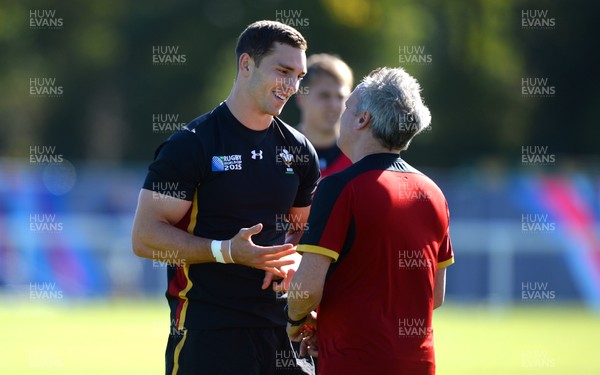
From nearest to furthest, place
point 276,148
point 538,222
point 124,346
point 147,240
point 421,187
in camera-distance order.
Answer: point 421,187 → point 147,240 → point 276,148 → point 124,346 → point 538,222

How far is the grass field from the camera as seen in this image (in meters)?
11.3

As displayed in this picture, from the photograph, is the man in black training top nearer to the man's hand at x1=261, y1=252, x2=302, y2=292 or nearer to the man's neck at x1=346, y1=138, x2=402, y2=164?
the man's hand at x1=261, y1=252, x2=302, y2=292

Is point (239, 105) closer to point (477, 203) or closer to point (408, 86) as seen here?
point (408, 86)

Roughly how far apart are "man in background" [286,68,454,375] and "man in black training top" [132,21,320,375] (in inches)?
19.2

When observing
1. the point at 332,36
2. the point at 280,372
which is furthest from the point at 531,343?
the point at 332,36

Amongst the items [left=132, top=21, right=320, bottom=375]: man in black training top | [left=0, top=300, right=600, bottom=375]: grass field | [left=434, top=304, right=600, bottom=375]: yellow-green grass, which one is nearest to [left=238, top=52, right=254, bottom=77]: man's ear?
→ [left=132, top=21, right=320, bottom=375]: man in black training top

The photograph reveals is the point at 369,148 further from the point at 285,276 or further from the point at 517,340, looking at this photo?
the point at 517,340

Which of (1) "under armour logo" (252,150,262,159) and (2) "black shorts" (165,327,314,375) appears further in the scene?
(1) "under armour logo" (252,150,262,159)

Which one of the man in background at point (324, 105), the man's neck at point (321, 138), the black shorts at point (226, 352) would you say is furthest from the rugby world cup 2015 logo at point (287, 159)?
the man's neck at point (321, 138)

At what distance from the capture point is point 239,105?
5.43 meters

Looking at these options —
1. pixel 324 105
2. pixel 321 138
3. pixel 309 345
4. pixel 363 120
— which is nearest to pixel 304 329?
pixel 309 345

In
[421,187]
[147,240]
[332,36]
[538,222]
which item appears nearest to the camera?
[421,187]

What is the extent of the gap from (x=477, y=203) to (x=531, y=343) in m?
7.58

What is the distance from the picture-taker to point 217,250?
5.05 meters
